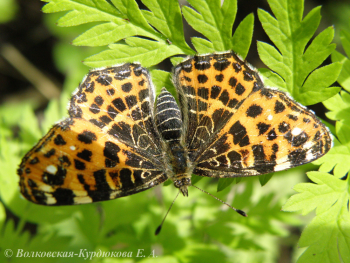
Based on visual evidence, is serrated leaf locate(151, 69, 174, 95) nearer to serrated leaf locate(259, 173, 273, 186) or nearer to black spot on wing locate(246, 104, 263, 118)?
black spot on wing locate(246, 104, 263, 118)

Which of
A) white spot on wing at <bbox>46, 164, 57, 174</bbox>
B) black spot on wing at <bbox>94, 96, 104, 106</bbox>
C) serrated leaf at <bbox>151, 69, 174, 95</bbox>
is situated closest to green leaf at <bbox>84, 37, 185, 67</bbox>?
serrated leaf at <bbox>151, 69, 174, 95</bbox>

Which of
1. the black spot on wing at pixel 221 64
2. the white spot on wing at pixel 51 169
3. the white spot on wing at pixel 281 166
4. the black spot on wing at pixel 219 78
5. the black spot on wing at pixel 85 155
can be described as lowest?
the white spot on wing at pixel 281 166

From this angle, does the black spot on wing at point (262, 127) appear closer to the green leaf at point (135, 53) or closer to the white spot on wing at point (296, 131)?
the white spot on wing at point (296, 131)

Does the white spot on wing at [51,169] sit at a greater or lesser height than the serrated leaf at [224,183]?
greater

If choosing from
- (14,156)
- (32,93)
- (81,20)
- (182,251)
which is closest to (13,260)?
(14,156)

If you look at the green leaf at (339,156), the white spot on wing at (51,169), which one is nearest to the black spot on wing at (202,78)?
the green leaf at (339,156)

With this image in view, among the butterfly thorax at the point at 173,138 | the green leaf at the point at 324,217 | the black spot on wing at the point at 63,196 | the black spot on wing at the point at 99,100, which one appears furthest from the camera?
the black spot on wing at the point at 99,100
